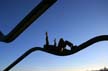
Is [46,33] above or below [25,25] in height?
below

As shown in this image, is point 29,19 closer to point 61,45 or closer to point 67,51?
point 67,51

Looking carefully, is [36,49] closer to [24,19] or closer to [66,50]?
[66,50]

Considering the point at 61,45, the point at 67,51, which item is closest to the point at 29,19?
the point at 67,51

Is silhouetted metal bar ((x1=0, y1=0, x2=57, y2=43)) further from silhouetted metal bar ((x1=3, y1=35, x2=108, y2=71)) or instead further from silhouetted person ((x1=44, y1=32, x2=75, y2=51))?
silhouetted person ((x1=44, y1=32, x2=75, y2=51))

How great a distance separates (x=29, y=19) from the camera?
Result: 279 inches

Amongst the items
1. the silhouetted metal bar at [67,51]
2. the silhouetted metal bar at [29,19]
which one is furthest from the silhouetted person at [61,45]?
the silhouetted metal bar at [29,19]

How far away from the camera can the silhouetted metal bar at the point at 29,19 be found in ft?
21.0

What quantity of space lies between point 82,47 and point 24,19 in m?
2.30

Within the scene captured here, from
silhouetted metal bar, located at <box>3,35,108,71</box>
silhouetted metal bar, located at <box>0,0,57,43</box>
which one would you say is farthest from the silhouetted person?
silhouetted metal bar, located at <box>0,0,57,43</box>

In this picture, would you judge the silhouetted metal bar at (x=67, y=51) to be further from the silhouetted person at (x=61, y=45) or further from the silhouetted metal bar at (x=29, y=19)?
the silhouetted metal bar at (x=29, y=19)

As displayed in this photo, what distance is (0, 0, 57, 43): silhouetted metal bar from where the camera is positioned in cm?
641

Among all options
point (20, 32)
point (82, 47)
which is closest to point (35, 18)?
point (20, 32)

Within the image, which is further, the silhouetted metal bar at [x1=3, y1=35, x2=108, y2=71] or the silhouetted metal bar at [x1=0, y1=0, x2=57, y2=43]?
the silhouetted metal bar at [x1=3, y1=35, x2=108, y2=71]

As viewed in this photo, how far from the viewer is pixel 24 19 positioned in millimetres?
7156
